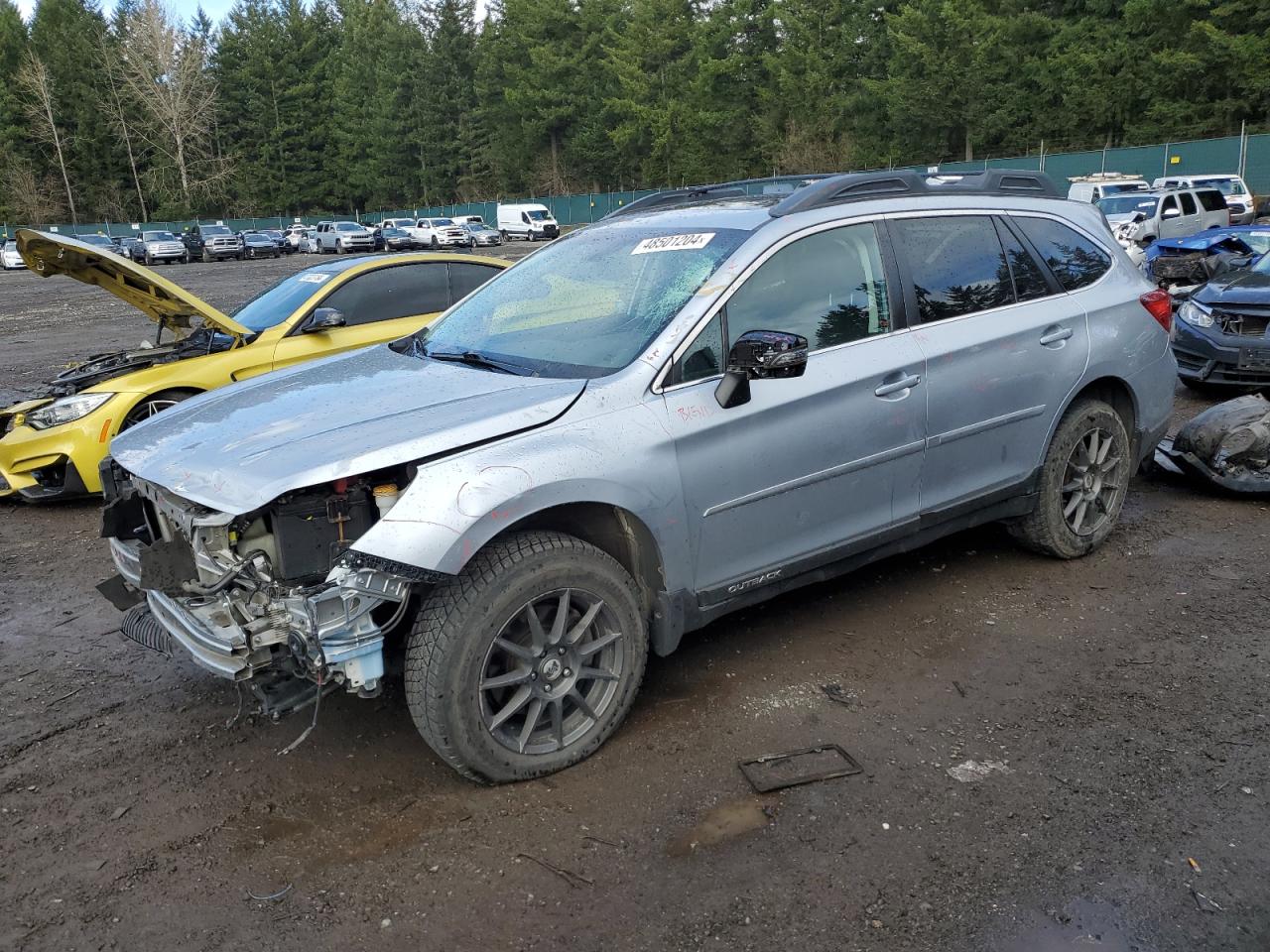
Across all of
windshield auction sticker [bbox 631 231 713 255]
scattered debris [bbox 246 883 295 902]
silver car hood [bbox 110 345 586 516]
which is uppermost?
windshield auction sticker [bbox 631 231 713 255]

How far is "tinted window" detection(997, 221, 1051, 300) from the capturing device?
15.8ft

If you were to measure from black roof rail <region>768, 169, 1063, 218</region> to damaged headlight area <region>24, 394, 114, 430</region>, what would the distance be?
5.11 metres

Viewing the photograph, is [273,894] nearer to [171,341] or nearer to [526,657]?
[526,657]

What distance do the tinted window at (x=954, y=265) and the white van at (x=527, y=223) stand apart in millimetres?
47492

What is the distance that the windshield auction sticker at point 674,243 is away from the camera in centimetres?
406

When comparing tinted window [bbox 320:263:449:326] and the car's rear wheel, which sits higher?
tinted window [bbox 320:263:449:326]

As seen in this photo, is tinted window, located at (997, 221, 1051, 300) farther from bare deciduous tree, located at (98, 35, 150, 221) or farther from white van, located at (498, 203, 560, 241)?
bare deciduous tree, located at (98, 35, 150, 221)

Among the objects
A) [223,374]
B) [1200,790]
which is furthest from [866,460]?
[223,374]

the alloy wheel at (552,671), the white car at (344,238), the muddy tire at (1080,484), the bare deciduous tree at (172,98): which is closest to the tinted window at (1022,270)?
the muddy tire at (1080,484)

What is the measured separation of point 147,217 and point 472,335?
9065cm

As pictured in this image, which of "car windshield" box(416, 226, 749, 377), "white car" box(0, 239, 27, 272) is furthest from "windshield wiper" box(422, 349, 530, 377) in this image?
"white car" box(0, 239, 27, 272)

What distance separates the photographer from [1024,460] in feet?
15.8

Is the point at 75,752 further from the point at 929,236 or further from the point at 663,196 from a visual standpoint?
the point at 929,236

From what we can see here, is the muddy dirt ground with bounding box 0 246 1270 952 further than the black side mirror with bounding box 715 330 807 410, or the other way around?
the black side mirror with bounding box 715 330 807 410
